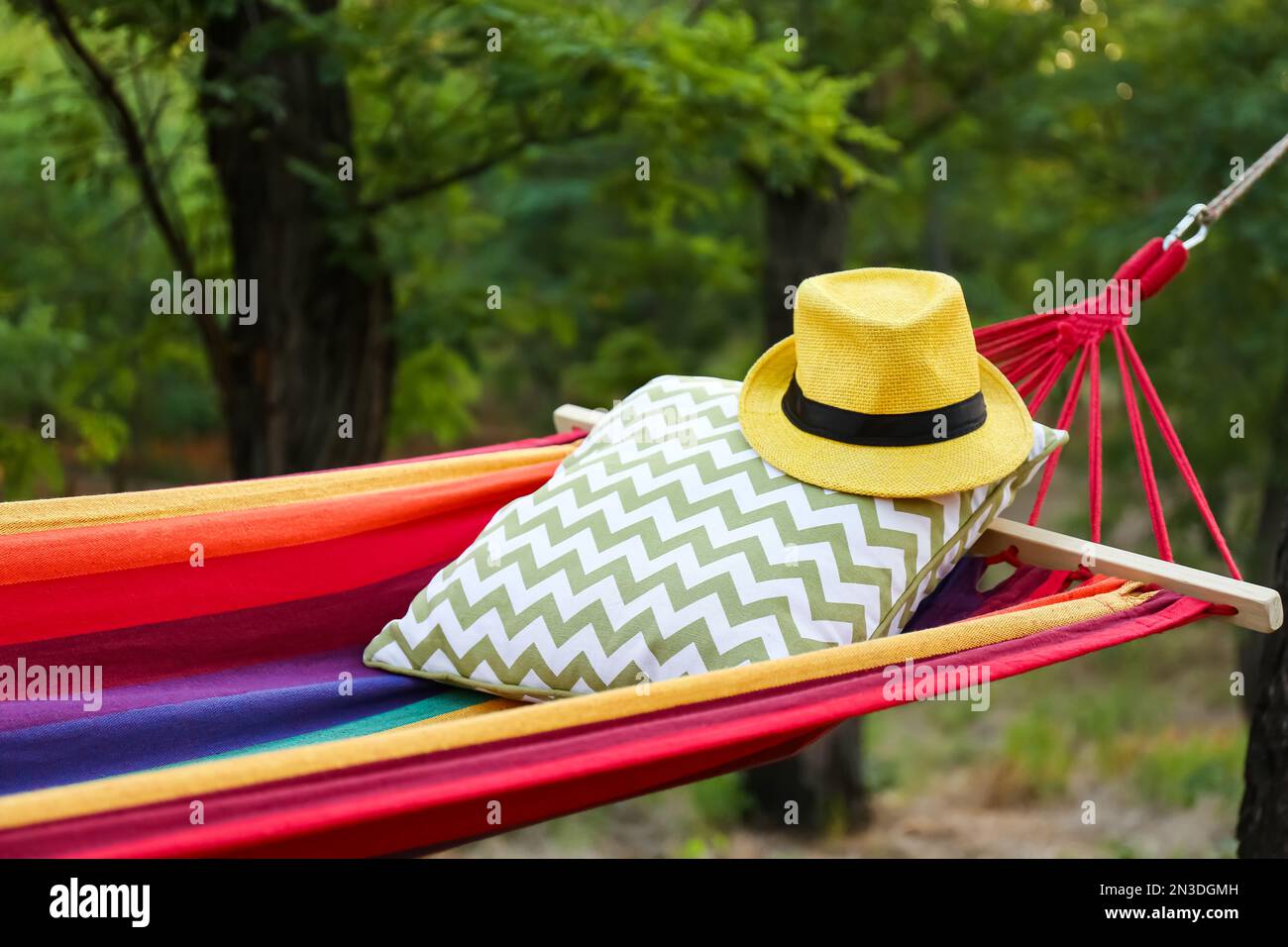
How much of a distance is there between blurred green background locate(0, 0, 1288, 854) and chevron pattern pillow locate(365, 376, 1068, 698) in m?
1.17

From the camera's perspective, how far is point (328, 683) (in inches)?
58.7

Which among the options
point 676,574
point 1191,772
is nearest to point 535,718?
point 676,574

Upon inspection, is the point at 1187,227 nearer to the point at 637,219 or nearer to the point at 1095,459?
the point at 1095,459

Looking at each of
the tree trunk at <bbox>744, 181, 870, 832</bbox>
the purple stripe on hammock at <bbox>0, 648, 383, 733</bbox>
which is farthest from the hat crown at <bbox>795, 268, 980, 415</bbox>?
the tree trunk at <bbox>744, 181, 870, 832</bbox>

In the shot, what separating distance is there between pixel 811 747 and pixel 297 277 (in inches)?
79.8

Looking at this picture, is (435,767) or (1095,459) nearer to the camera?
(435,767)

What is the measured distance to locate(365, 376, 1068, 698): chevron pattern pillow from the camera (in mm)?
1377

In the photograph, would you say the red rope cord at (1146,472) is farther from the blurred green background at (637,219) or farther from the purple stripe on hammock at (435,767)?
the blurred green background at (637,219)

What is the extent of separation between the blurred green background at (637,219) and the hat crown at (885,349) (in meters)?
1.01
